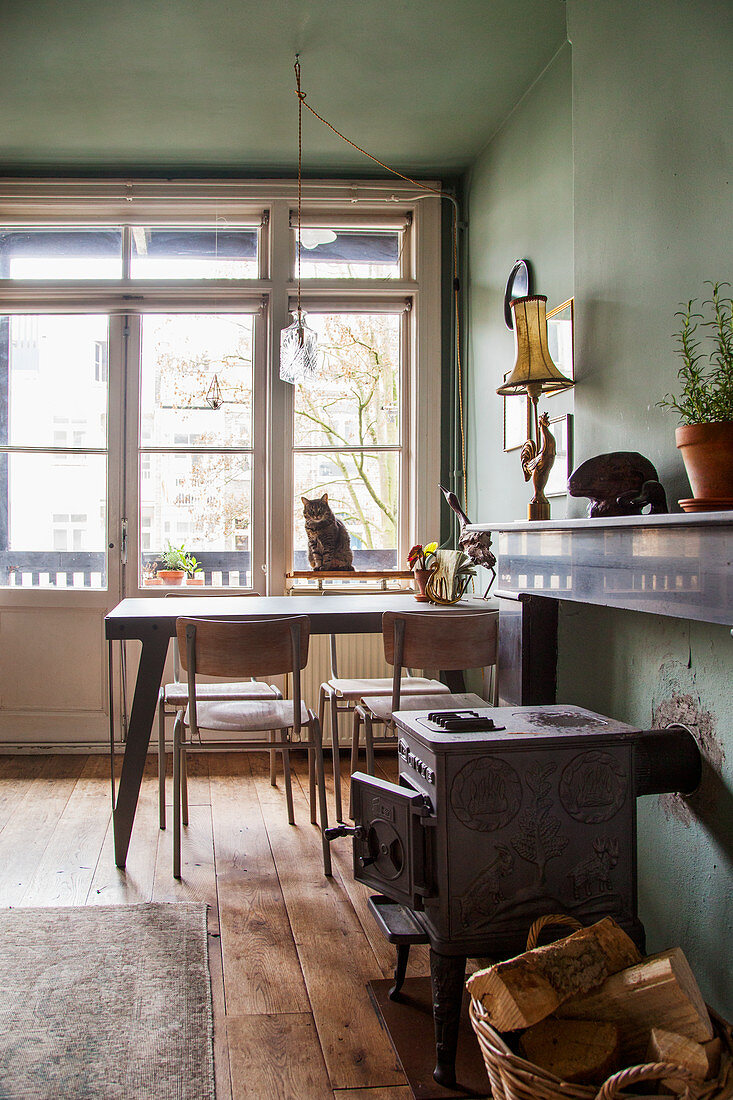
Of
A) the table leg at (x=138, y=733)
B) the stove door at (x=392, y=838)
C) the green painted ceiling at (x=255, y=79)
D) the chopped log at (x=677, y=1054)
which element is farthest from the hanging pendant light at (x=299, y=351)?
the chopped log at (x=677, y=1054)

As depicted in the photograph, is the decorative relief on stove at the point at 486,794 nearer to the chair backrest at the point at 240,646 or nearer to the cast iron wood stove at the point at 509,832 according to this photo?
the cast iron wood stove at the point at 509,832

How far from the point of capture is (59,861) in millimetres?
2742

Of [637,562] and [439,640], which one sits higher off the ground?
[637,562]

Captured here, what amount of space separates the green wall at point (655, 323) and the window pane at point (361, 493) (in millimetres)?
1858

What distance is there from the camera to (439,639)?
2625 mm

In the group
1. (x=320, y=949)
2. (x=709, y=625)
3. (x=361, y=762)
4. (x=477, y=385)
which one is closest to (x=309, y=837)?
(x=320, y=949)

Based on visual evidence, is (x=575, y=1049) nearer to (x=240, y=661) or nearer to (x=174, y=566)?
(x=240, y=661)

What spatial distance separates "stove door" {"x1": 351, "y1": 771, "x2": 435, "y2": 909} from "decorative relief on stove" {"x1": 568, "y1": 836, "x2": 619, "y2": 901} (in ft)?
1.04

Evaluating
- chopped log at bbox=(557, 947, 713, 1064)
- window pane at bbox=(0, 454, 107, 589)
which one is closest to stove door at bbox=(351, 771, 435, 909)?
chopped log at bbox=(557, 947, 713, 1064)

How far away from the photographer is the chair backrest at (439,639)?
261 cm

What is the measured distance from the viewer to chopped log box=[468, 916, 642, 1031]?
141 cm

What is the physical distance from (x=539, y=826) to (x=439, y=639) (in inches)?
37.8

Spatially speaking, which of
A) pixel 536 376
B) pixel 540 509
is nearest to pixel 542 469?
pixel 540 509

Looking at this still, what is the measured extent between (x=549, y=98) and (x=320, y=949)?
3.03 meters
